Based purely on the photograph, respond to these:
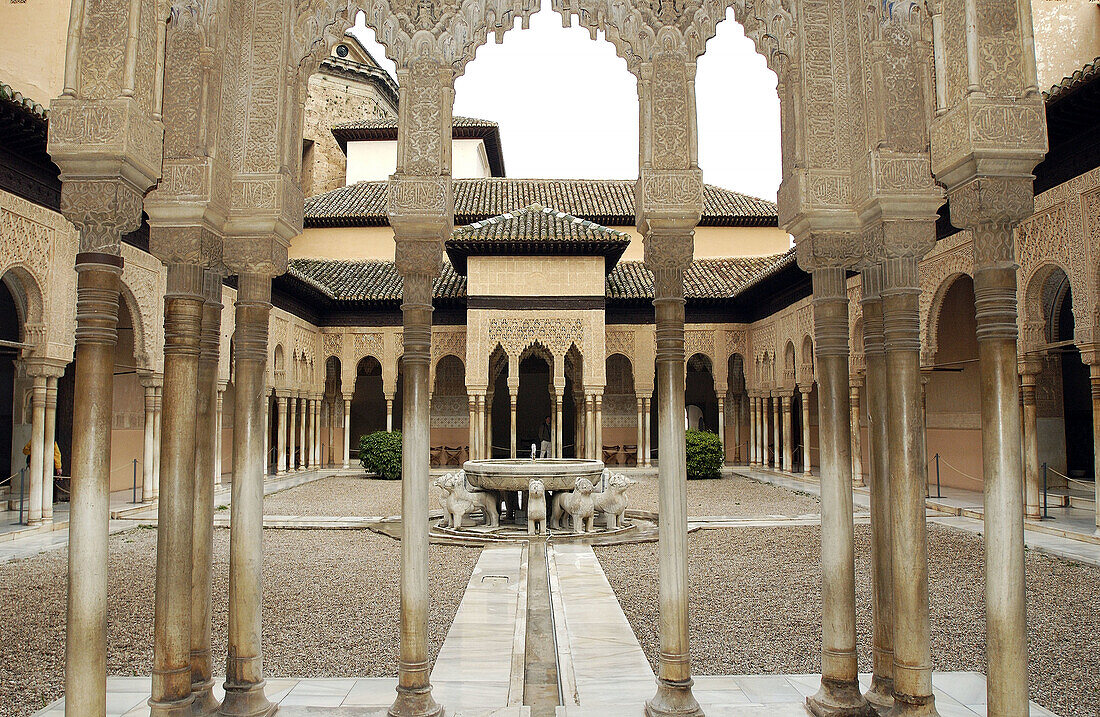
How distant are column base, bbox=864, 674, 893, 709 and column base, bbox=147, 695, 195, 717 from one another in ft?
12.9

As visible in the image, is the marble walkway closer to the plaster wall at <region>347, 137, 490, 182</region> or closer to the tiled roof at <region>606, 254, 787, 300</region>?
the tiled roof at <region>606, 254, 787, 300</region>

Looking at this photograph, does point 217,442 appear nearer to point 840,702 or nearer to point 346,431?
point 346,431

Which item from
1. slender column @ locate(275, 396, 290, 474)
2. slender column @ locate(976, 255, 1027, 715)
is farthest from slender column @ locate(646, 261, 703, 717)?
slender column @ locate(275, 396, 290, 474)

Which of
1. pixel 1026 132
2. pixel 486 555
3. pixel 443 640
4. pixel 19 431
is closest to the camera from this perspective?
pixel 1026 132

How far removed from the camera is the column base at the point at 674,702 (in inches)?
156

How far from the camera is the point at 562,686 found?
4.68 m

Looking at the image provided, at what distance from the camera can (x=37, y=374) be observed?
11188mm

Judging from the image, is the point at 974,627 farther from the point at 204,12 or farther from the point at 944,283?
the point at 944,283

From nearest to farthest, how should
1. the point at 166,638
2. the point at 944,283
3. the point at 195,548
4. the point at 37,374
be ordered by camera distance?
the point at 166,638 < the point at 195,548 < the point at 37,374 < the point at 944,283

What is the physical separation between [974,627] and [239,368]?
6578mm

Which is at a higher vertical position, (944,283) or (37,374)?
(944,283)

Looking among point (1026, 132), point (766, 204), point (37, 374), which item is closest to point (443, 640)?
point (1026, 132)

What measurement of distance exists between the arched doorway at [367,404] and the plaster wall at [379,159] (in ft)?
28.2

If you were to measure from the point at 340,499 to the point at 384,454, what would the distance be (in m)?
5.06
